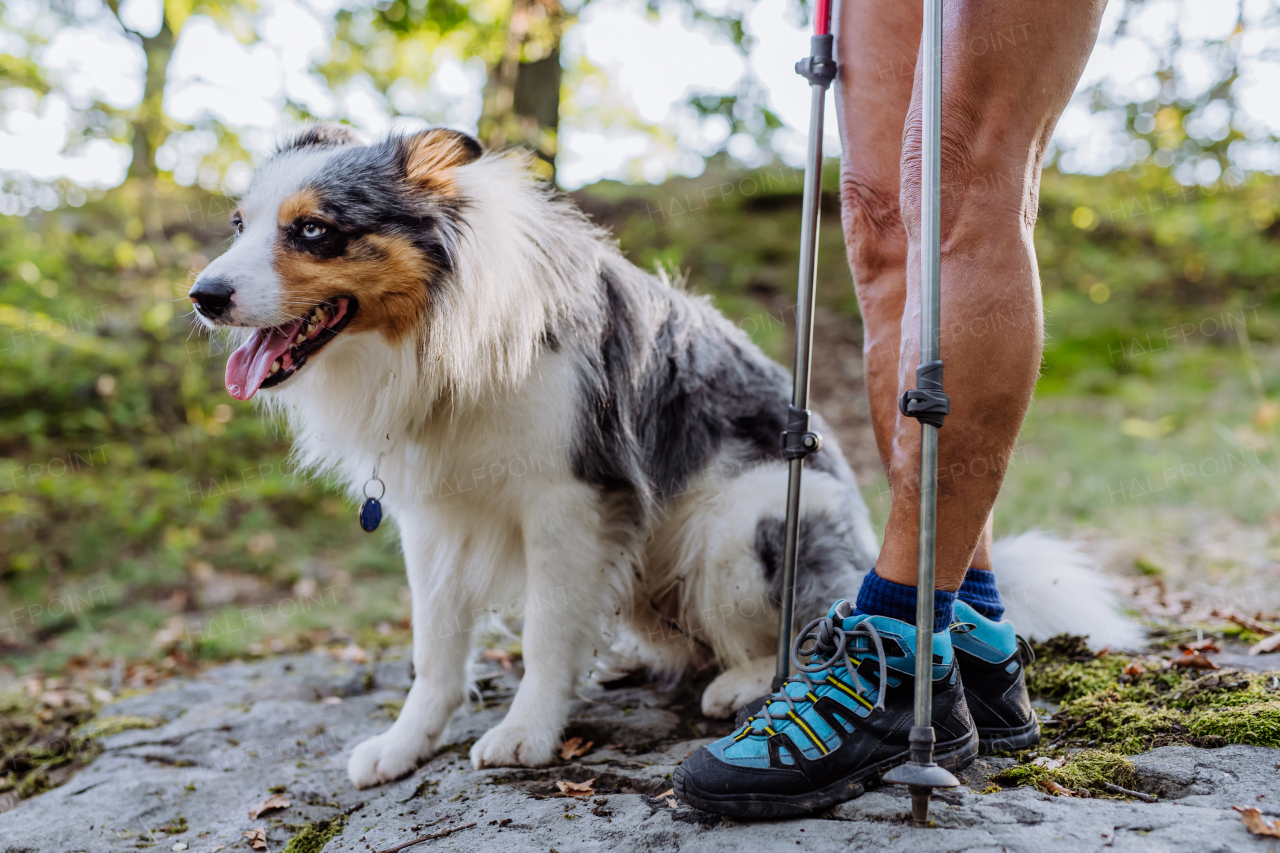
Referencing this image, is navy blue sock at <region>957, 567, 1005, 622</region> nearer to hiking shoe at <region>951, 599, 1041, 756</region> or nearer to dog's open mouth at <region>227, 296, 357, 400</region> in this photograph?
hiking shoe at <region>951, 599, 1041, 756</region>

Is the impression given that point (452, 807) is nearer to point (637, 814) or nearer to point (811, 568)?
point (637, 814)

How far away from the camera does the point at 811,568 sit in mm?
2301

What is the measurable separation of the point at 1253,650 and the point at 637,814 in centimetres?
195

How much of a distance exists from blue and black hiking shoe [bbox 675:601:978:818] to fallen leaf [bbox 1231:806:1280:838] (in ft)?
1.56

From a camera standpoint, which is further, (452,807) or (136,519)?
(136,519)

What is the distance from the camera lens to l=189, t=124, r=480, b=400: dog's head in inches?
78.5

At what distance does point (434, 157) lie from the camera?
2.25 meters

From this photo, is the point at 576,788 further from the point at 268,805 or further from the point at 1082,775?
the point at 1082,775

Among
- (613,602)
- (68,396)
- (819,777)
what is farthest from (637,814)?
(68,396)

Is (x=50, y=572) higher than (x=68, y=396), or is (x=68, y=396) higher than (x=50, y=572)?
(x=68, y=396)

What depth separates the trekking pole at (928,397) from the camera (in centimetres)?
139

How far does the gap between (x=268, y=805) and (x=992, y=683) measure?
183 centimetres

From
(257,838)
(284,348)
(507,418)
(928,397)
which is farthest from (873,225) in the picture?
(257,838)

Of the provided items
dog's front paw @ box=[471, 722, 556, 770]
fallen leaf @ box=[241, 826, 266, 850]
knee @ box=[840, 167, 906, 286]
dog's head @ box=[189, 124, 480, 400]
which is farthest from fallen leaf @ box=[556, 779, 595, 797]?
knee @ box=[840, 167, 906, 286]
